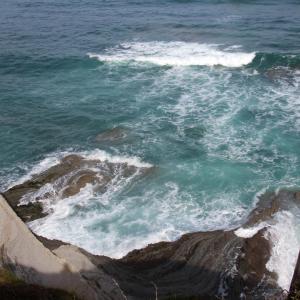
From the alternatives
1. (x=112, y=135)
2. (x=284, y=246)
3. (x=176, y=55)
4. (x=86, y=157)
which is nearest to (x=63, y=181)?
(x=86, y=157)

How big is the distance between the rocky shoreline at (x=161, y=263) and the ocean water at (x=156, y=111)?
0.92 metres

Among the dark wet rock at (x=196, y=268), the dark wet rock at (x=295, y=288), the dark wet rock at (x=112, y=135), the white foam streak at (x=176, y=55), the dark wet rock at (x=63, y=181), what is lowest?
the dark wet rock at (x=196, y=268)

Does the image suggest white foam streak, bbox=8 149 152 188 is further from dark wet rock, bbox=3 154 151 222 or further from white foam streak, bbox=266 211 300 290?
white foam streak, bbox=266 211 300 290

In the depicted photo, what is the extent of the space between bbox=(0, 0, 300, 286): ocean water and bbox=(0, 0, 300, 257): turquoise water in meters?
0.09

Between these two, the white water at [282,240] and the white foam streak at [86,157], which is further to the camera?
the white foam streak at [86,157]

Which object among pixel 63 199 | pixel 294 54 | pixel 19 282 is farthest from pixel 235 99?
pixel 19 282

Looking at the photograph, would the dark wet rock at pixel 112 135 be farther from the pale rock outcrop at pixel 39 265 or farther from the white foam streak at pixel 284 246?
the pale rock outcrop at pixel 39 265

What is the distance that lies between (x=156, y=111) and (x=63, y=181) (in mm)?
10077

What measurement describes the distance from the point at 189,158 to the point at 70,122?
885 centimetres

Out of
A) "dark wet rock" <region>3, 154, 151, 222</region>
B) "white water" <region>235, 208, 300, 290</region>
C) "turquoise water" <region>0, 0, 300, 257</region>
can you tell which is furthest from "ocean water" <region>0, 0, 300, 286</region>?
"white water" <region>235, 208, 300, 290</region>

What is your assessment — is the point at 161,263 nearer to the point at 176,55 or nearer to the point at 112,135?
the point at 112,135

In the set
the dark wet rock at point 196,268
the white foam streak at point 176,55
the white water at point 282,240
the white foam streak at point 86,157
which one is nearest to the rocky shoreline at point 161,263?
the dark wet rock at point 196,268

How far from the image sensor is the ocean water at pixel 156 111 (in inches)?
788

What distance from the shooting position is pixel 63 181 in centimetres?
2189
